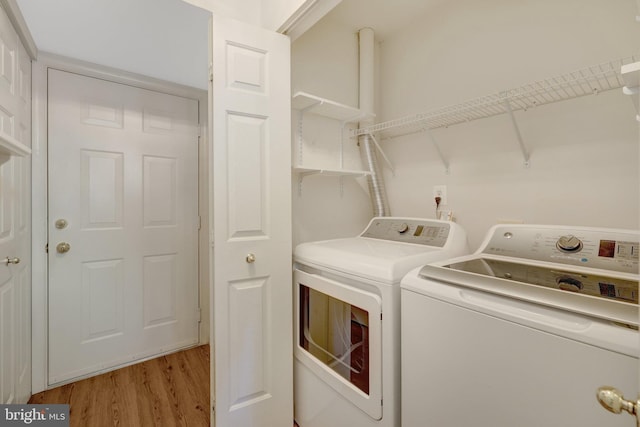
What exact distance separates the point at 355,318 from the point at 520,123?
1.32 metres

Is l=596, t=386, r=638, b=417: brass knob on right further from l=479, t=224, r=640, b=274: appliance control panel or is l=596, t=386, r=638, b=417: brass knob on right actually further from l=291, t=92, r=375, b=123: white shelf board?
l=291, t=92, r=375, b=123: white shelf board

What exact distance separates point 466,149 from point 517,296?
1166 millimetres

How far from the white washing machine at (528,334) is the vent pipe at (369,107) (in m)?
0.91

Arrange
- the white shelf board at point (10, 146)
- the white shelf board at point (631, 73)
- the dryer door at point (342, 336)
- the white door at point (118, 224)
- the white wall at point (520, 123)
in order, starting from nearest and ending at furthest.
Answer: the white shelf board at point (631, 73), the white shelf board at point (10, 146), the dryer door at point (342, 336), the white wall at point (520, 123), the white door at point (118, 224)

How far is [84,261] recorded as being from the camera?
1.98 metres

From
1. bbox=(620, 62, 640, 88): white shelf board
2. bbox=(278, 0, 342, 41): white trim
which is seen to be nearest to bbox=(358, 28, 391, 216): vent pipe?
bbox=(278, 0, 342, 41): white trim

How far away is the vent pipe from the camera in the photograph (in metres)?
1.99

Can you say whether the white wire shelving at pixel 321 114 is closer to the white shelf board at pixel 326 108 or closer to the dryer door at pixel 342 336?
the white shelf board at pixel 326 108

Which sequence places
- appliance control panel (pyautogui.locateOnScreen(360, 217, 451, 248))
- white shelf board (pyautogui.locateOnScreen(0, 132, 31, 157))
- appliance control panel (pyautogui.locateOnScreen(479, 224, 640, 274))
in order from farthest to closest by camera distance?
appliance control panel (pyautogui.locateOnScreen(360, 217, 451, 248))
appliance control panel (pyautogui.locateOnScreen(479, 224, 640, 274))
white shelf board (pyautogui.locateOnScreen(0, 132, 31, 157))

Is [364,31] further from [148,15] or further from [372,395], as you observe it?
[372,395]

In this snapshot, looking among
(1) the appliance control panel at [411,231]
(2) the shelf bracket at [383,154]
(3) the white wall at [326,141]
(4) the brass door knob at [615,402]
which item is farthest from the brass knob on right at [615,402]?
(2) the shelf bracket at [383,154]

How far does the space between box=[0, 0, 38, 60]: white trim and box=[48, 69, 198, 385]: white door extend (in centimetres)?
17

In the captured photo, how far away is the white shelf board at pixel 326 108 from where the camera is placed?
166cm

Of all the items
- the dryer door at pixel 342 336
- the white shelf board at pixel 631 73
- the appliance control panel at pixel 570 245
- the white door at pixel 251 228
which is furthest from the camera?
the white door at pixel 251 228
